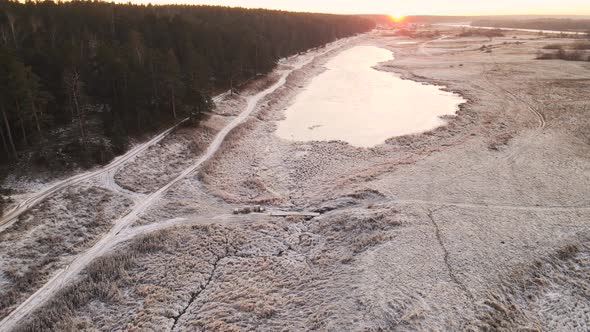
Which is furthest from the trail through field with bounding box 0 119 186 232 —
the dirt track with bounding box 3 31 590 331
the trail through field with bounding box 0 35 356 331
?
the dirt track with bounding box 3 31 590 331

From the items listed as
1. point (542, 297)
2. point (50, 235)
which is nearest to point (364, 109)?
point (542, 297)

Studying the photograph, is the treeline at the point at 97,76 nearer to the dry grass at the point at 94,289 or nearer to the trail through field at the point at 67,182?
the trail through field at the point at 67,182

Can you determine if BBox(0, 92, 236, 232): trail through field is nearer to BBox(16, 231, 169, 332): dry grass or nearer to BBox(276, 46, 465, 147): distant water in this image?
BBox(16, 231, 169, 332): dry grass

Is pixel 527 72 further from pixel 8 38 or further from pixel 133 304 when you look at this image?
pixel 8 38

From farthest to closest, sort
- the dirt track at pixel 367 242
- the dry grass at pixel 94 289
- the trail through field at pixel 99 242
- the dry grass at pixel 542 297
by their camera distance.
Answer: the trail through field at pixel 99 242 → the dry grass at pixel 94 289 → the dirt track at pixel 367 242 → the dry grass at pixel 542 297

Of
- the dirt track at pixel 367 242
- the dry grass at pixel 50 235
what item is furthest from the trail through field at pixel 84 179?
the dirt track at pixel 367 242

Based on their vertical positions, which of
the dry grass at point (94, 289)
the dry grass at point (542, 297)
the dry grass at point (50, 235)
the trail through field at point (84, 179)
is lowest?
the dry grass at point (94, 289)

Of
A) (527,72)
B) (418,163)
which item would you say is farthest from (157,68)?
(527,72)
